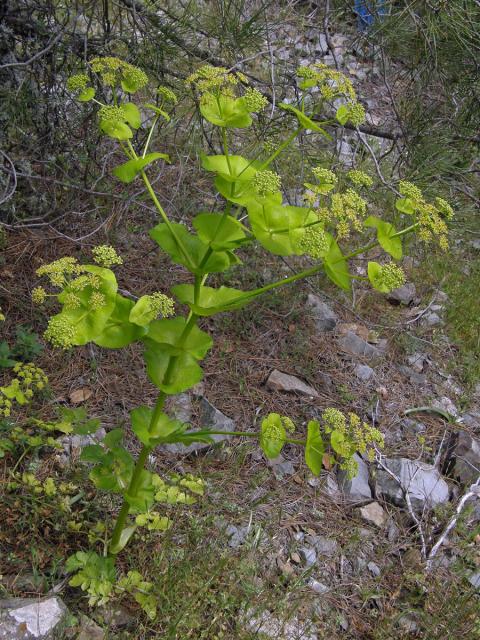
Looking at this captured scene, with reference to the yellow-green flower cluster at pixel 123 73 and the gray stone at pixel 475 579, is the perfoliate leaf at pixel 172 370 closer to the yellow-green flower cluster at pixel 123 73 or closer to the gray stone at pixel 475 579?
the yellow-green flower cluster at pixel 123 73

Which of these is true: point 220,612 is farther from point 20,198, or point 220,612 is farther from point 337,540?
point 20,198

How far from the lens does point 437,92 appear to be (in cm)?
319

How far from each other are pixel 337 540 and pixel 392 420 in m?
0.81

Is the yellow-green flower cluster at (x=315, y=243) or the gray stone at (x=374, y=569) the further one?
the gray stone at (x=374, y=569)

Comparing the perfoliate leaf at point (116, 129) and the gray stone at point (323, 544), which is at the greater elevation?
the perfoliate leaf at point (116, 129)

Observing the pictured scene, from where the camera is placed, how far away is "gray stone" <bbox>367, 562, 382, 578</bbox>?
7.70ft

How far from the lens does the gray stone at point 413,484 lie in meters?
2.65

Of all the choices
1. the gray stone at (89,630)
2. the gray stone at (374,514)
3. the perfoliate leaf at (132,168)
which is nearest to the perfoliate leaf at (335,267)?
the perfoliate leaf at (132,168)

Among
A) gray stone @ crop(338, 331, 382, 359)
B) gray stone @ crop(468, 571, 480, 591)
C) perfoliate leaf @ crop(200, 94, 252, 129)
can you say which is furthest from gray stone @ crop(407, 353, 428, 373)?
perfoliate leaf @ crop(200, 94, 252, 129)

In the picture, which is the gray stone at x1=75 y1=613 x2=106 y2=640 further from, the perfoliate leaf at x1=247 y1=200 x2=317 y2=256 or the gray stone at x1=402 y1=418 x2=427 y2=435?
the gray stone at x1=402 y1=418 x2=427 y2=435

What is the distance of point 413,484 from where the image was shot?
2707 millimetres

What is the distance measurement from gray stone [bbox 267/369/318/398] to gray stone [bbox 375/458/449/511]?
0.50 m

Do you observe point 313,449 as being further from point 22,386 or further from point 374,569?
point 22,386

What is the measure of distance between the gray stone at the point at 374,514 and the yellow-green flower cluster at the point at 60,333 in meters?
1.72
